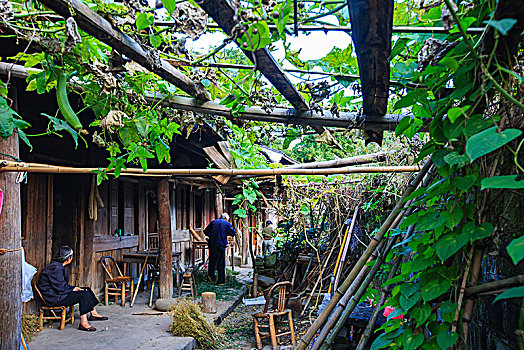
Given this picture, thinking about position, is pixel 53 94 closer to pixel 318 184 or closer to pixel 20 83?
pixel 20 83

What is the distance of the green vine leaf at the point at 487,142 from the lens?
2.81 ft

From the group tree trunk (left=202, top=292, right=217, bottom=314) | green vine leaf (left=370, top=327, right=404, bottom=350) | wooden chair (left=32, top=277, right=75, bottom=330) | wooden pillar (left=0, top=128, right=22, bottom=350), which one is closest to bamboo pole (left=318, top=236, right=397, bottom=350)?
green vine leaf (left=370, top=327, right=404, bottom=350)

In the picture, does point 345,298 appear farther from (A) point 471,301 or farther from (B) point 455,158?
(B) point 455,158

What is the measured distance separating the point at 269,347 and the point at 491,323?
5091 mm

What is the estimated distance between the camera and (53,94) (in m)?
4.82

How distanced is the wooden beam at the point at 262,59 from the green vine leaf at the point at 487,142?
93 centimetres

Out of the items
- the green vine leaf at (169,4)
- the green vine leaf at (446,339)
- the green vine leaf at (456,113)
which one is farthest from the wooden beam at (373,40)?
the green vine leaf at (446,339)

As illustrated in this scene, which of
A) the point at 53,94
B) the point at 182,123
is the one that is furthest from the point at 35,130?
the point at 182,123

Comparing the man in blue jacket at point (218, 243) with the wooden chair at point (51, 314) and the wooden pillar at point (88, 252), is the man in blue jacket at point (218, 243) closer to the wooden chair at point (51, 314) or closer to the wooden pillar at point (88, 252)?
the wooden pillar at point (88, 252)

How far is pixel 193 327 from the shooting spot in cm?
536

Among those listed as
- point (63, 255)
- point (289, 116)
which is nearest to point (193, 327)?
point (63, 255)

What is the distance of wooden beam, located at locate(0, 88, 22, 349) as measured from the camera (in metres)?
2.92

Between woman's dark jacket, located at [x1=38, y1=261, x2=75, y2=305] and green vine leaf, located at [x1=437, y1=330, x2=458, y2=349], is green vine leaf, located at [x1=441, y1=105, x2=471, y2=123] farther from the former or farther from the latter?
woman's dark jacket, located at [x1=38, y1=261, x2=75, y2=305]

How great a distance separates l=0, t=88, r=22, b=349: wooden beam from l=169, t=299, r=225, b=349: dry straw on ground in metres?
2.63
